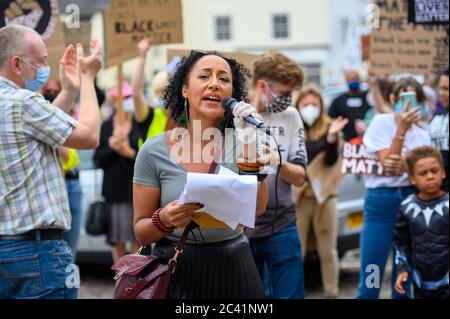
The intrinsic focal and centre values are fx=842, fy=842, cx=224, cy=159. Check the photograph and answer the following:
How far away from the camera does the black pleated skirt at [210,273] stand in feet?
11.2

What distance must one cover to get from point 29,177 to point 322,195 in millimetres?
3822

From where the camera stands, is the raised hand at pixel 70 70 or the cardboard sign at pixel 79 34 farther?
the cardboard sign at pixel 79 34

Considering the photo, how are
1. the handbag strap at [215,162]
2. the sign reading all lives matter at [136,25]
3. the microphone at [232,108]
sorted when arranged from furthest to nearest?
the sign reading all lives matter at [136,25]
the handbag strap at [215,162]
the microphone at [232,108]

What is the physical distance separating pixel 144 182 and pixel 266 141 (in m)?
0.55

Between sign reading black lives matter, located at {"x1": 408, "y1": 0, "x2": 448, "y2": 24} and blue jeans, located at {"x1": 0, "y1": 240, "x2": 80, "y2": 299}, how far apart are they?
353cm

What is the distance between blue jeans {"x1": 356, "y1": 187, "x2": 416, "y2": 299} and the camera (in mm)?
6000

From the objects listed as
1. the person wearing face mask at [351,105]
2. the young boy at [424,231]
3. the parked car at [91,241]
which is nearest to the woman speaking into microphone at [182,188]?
the young boy at [424,231]

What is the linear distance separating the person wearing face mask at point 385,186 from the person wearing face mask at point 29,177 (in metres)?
2.66

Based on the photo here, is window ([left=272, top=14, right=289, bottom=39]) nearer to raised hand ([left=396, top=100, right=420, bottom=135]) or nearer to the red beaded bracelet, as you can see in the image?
raised hand ([left=396, top=100, right=420, bottom=135])

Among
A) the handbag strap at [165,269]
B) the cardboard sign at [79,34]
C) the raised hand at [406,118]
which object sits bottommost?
the handbag strap at [165,269]

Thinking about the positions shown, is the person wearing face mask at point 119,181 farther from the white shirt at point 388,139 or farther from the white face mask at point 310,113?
the white shirt at point 388,139

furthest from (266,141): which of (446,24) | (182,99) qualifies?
(446,24)

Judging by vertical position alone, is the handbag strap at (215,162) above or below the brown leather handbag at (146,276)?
above

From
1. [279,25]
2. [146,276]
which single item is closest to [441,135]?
[146,276]
